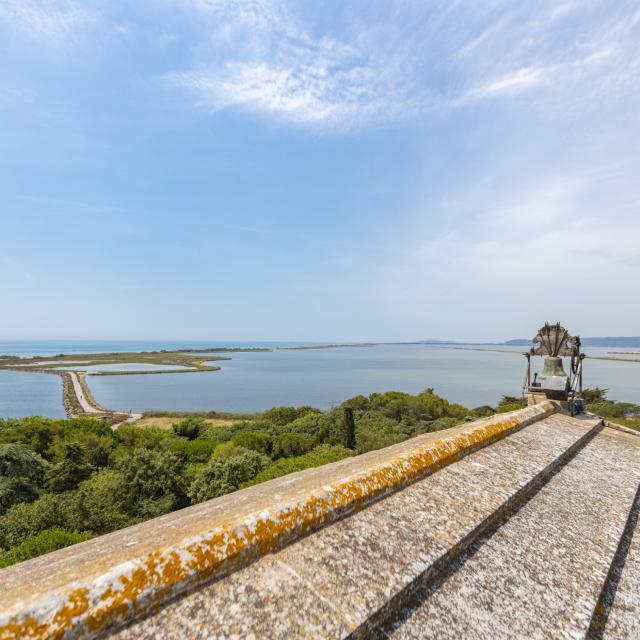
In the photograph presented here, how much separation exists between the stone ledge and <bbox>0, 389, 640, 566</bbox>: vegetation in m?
11.3

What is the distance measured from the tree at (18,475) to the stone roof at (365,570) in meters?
21.7

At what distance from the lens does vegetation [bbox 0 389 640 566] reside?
560 inches

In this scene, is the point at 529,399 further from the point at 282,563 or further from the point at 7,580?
the point at 7,580

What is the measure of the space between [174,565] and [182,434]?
41.6 metres

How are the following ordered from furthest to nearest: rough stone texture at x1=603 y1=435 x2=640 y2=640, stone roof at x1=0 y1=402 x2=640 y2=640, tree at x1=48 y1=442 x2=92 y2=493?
1. tree at x1=48 y1=442 x2=92 y2=493
2. rough stone texture at x1=603 y1=435 x2=640 y2=640
3. stone roof at x1=0 y1=402 x2=640 y2=640

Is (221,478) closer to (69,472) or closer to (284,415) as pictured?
(69,472)

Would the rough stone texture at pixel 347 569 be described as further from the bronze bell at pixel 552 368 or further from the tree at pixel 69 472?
the tree at pixel 69 472

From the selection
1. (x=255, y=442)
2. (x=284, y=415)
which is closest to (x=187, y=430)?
(x=284, y=415)

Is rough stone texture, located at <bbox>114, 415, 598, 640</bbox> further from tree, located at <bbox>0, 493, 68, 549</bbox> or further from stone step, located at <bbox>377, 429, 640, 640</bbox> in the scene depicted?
tree, located at <bbox>0, 493, 68, 549</bbox>

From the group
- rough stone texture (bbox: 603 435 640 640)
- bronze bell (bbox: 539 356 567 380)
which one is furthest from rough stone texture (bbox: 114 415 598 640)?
bronze bell (bbox: 539 356 567 380)

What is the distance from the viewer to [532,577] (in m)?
2.25

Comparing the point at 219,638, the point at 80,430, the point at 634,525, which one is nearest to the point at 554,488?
the point at 634,525

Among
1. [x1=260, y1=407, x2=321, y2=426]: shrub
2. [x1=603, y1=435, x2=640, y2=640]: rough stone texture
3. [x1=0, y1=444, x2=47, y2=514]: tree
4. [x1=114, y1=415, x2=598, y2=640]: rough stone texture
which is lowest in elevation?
[x1=260, y1=407, x2=321, y2=426]: shrub

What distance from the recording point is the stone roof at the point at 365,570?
156 cm
